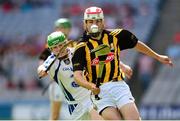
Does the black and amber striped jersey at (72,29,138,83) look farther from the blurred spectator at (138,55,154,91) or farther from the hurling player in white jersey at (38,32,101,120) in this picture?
the blurred spectator at (138,55,154,91)

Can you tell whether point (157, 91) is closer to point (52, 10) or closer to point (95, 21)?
point (52, 10)

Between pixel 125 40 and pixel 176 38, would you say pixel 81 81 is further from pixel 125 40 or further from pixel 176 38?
pixel 176 38

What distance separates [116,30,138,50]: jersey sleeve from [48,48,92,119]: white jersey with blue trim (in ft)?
3.63

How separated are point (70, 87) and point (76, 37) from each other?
10.5m

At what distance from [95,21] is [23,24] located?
1398 cm

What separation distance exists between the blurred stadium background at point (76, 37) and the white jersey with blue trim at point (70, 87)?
343 inches

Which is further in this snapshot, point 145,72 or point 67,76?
point 145,72

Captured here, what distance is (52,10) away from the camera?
21.4 m

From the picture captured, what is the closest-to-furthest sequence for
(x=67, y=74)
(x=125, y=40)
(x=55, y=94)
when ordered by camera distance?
(x=125, y=40), (x=67, y=74), (x=55, y=94)

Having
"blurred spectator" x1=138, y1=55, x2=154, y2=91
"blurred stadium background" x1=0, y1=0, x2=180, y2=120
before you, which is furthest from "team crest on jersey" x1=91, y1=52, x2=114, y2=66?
"blurred spectator" x1=138, y1=55, x2=154, y2=91

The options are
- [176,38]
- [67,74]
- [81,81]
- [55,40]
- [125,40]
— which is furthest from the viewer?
[176,38]

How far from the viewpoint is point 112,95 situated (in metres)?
7.97

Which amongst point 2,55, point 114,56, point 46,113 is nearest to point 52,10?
point 2,55

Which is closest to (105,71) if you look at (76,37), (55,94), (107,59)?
→ (107,59)
